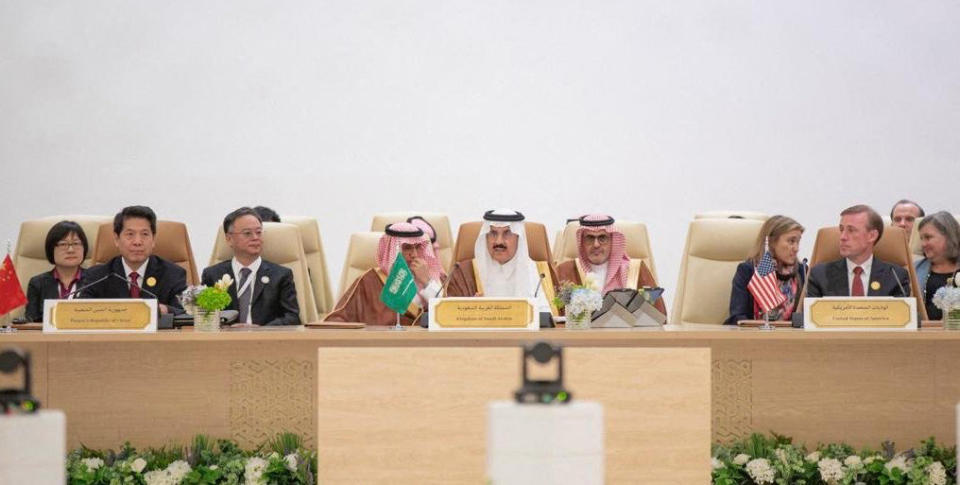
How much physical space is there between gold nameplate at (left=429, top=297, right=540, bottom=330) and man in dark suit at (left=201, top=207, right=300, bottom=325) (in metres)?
1.64

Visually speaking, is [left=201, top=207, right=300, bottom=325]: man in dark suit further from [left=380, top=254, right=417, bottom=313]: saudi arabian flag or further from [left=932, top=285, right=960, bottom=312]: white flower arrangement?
[left=932, top=285, right=960, bottom=312]: white flower arrangement

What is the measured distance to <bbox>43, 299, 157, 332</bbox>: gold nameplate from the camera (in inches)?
156

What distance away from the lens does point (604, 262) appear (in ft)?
19.6

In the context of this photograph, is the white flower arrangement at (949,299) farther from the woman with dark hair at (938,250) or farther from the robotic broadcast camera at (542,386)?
the robotic broadcast camera at (542,386)

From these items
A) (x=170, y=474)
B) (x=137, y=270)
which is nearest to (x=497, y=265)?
(x=137, y=270)

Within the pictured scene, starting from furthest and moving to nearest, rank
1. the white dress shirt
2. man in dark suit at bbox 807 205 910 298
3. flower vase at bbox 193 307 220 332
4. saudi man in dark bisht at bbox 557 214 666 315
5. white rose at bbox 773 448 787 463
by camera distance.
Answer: saudi man in dark bisht at bbox 557 214 666 315 < the white dress shirt < man in dark suit at bbox 807 205 910 298 < flower vase at bbox 193 307 220 332 < white rose at bbox 773 448 787 463

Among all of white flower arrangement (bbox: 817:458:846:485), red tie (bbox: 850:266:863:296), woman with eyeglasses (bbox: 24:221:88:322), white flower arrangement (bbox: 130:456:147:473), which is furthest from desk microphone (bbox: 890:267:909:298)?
woman with eyeglasses (bbox: 24:221:88:322)

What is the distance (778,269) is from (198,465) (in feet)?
9.34

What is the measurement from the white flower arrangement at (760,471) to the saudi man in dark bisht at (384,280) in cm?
192

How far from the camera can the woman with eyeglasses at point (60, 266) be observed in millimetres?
5445

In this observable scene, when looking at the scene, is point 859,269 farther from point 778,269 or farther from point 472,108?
point 472,108

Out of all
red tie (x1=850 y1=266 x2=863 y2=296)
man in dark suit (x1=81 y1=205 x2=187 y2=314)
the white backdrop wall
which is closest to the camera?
red tie (x1=850 y1=266 x2=863 y2=296)

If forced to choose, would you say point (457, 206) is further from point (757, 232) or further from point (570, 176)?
point (757, 232)

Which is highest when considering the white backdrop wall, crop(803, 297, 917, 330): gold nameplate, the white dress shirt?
the white backdrop wall
